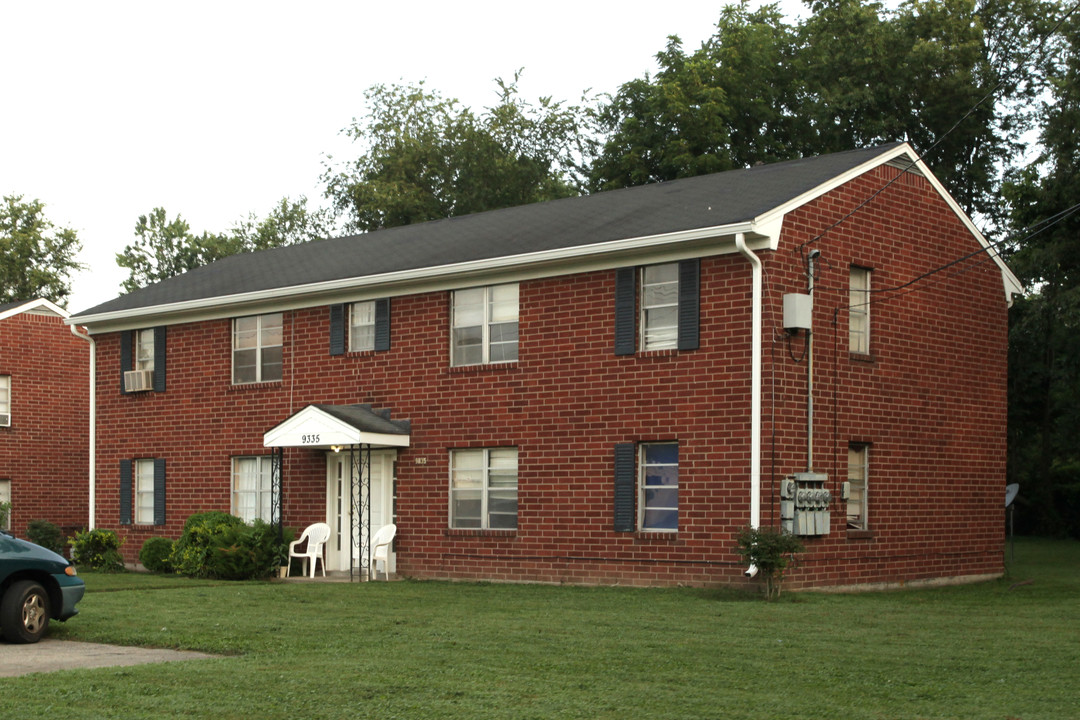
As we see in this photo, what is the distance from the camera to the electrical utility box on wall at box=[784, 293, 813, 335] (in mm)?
19469

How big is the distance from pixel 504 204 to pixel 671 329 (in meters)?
30.4

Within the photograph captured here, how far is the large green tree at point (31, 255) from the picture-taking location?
184ft

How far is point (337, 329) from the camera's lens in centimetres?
2444

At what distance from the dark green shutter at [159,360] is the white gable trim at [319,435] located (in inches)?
174

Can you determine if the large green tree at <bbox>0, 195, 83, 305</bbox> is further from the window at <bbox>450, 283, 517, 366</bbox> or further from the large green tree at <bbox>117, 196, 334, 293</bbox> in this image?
the window at <bbox>450, 283, 517, 366</bbox>

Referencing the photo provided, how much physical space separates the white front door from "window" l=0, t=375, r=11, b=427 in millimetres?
12387

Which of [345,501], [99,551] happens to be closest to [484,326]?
[345,501]

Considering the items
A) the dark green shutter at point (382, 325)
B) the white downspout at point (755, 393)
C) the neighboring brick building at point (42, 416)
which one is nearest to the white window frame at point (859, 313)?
the white downspout at point (755, 393)

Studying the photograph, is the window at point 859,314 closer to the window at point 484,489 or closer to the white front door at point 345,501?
the window at point 484,489

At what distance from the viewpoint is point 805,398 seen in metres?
19.9

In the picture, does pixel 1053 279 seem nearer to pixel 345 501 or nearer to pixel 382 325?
pixel 382 325

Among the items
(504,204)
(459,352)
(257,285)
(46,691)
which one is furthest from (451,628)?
(504,204)

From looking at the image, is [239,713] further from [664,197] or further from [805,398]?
[664,197]

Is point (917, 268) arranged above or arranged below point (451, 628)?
above
